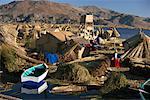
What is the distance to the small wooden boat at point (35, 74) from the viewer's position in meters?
19.6

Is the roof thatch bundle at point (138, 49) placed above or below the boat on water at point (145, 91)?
above

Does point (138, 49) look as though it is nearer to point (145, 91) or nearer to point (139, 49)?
point (139, 49)

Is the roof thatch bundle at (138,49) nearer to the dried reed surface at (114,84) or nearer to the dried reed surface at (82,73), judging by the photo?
the dried reed surface at (82,73)

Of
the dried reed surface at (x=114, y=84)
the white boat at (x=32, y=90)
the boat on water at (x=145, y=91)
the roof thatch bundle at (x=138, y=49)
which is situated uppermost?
the roof thatch bundle at (x=138, y=49)

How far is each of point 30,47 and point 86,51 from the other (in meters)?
6.38

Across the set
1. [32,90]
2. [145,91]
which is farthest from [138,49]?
[145,91]

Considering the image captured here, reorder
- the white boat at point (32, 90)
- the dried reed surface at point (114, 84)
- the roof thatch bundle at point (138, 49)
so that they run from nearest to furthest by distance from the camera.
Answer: the dried reed surface at point (114, 84)
the white boat at point (32, 90)
the roof thatch bundle at point (138, 49)

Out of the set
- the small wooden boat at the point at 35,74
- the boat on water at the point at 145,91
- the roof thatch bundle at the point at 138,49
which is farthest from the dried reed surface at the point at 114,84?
the roof thatch bundle at the point at 138,49

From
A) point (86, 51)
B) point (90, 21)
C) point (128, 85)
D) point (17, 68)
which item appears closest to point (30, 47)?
point (86, 51)

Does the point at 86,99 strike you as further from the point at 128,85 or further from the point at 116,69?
the point at 116,69

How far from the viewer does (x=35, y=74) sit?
69.6 ft

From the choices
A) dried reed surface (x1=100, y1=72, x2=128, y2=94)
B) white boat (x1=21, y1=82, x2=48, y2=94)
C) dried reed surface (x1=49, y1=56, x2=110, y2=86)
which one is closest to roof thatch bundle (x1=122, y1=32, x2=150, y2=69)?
dried reed surface (x1=49, y1=56, x2=110, y2=86)

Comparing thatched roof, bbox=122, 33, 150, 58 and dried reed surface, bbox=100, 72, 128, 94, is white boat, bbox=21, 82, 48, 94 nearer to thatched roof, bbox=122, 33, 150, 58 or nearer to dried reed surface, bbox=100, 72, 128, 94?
dried reed surface, bbox=100, 72, 128, 94

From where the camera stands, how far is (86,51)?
2988 centimetres
